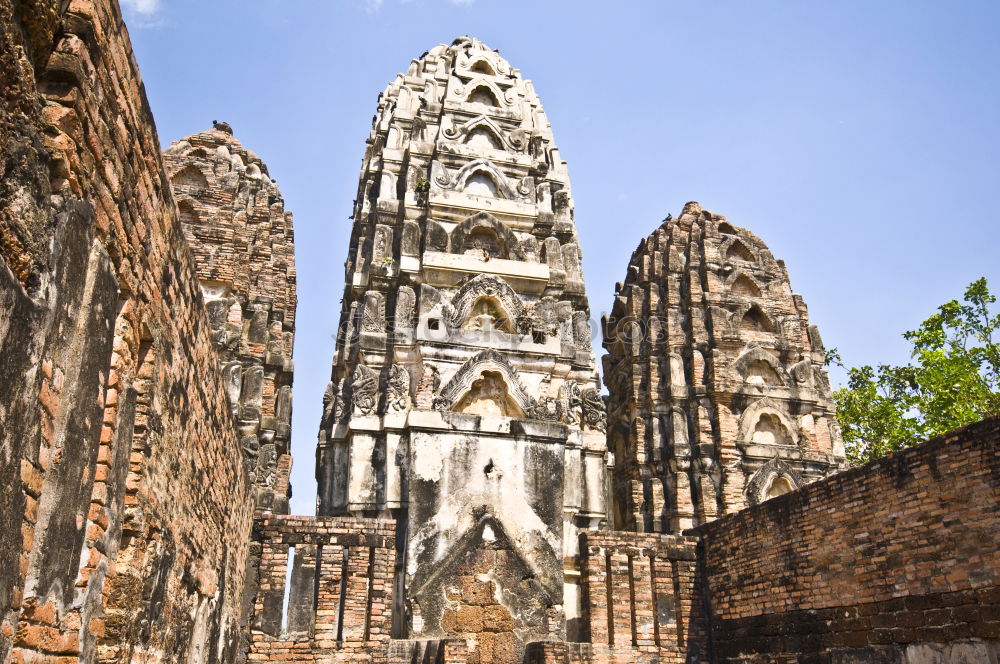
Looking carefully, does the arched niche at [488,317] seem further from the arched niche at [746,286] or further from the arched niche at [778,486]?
the arched niche at [746,286]

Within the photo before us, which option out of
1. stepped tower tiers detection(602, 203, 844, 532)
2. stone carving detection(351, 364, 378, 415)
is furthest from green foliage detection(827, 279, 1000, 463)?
stone carving detection(351, 364, 378, 415)

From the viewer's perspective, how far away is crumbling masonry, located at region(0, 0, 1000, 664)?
4062 millimetres

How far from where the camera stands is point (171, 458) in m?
6.68

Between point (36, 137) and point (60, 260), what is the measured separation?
0.56 meters

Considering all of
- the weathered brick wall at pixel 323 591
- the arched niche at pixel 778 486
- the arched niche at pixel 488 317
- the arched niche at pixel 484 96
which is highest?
the arched niche at pixel 484 96

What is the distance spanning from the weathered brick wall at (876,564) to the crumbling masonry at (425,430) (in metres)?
0.03

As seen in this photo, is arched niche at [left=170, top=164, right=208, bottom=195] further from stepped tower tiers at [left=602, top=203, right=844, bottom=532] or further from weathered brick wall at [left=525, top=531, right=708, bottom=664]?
stepped tower tiers at [left=602, top=203, right=844, bottom=532]

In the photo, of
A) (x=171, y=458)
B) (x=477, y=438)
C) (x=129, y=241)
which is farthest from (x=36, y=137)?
(x=477, y=438)

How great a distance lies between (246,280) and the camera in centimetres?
1736

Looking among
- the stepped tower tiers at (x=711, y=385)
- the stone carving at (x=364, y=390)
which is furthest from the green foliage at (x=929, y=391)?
the stone carving at (x=364, y=390)

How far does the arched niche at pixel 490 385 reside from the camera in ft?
56.1

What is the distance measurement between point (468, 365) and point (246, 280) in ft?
15.2

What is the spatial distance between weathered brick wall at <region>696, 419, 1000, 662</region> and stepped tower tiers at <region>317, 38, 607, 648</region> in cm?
381

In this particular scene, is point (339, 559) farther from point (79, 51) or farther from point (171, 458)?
point (79, 51)
